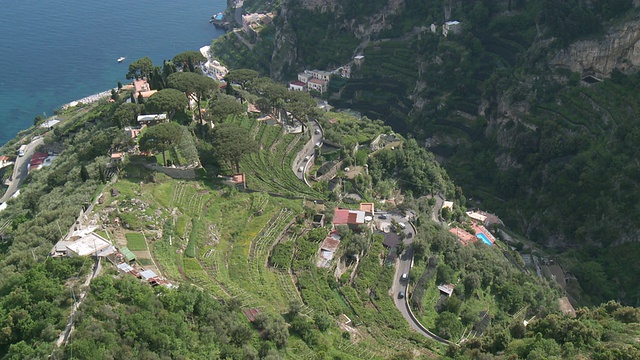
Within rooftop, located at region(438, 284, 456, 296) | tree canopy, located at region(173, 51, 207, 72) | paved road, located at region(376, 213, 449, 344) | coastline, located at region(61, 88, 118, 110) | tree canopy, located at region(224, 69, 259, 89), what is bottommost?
coastline, located at region(61, 88, 118, 110)

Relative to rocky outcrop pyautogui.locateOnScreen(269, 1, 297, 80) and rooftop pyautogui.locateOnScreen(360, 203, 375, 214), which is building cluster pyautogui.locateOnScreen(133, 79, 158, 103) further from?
rocky outcrop pyautogui.locateOnScreen(269, 1, 297, 80)

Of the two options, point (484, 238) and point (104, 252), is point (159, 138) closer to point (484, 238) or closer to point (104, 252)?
point (104, 252)

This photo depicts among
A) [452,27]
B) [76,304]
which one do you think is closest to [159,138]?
[76,304]

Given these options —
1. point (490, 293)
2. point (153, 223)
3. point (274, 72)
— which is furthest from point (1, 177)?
point (490, 293)

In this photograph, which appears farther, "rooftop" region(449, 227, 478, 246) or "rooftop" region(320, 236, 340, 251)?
"rooftop" region(449, 227, 478, 246)

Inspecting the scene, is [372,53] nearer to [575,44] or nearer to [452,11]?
[452,11]

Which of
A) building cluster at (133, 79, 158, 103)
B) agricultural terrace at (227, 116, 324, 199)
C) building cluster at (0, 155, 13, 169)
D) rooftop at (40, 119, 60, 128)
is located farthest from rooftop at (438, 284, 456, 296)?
rooftop at (40, 119, 60, 128)

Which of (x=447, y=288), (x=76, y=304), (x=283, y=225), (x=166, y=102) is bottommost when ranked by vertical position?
(x=447, y=288)
